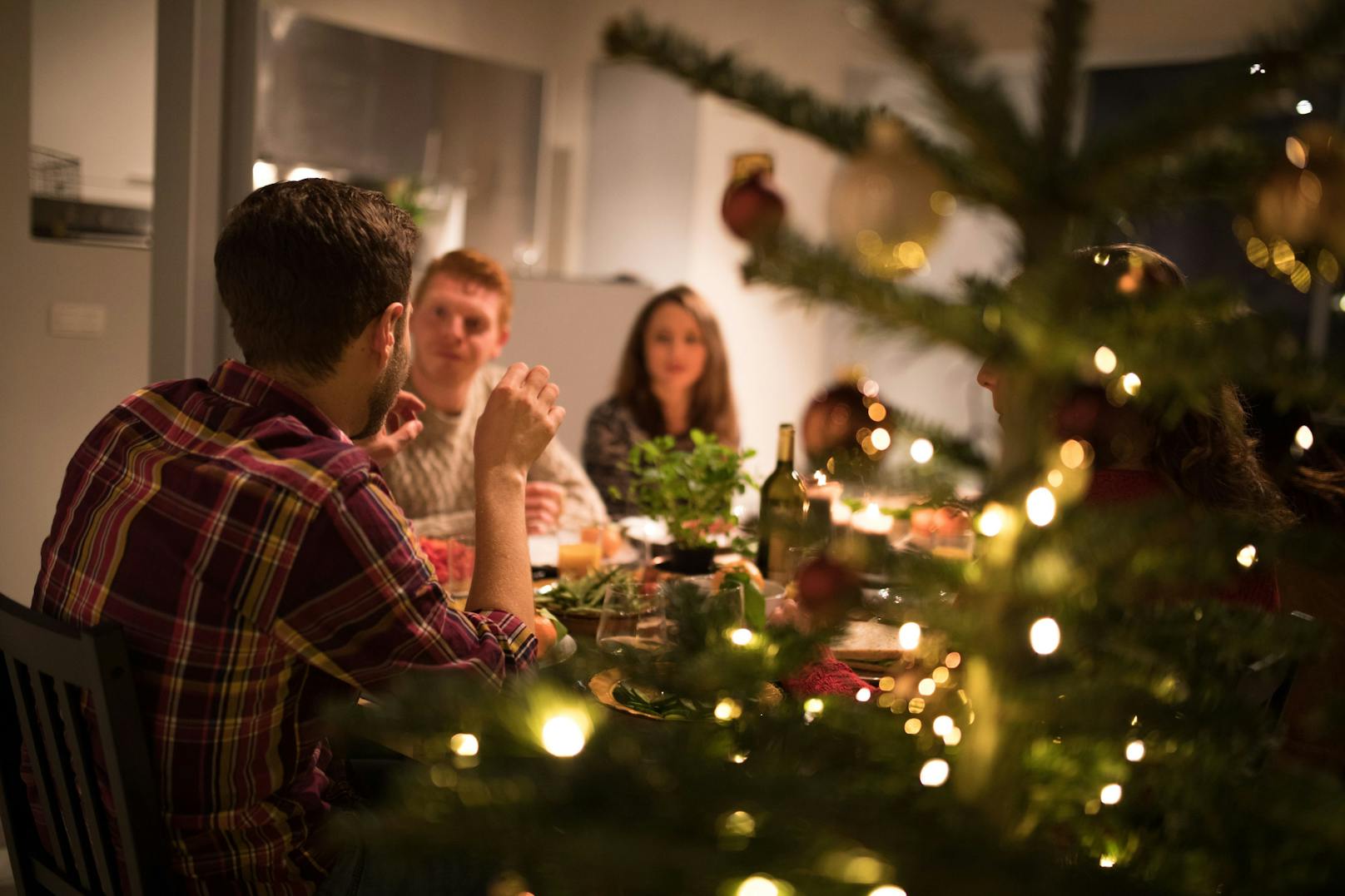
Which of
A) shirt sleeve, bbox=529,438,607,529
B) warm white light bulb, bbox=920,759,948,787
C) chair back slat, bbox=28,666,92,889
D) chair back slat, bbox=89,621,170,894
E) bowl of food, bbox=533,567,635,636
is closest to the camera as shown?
warm white light bulb, bbox=920,759,948,787

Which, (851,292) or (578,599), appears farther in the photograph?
(578,599)

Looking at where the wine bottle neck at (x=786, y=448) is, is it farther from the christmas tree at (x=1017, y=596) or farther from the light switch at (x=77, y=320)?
the light switch at (x=77, y=320)

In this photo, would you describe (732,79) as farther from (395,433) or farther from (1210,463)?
(395,433)

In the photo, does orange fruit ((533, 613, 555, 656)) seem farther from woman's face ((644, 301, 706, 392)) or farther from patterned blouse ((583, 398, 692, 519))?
woman's face ((644, 301, 706, 392))

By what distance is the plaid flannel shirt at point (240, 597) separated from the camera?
3.51ft

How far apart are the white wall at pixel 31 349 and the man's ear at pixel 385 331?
2553 mm

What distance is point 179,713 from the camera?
1098 mm

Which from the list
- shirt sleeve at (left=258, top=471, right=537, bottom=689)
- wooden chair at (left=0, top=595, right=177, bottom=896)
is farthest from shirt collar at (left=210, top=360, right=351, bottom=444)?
wooden chair at (left=0, top=595, right=177, bottom=896)

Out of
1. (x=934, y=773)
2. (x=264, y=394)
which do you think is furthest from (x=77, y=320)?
(x=934, y=773)

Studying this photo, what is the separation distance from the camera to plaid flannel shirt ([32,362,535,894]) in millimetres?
1070

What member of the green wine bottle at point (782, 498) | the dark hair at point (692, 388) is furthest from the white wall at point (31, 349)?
the green wine bottle at point (782, 498)

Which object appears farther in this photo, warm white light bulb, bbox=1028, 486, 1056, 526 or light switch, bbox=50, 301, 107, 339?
light switch, bbox=50, 301, 107, 339

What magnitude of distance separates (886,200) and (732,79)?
9 cm

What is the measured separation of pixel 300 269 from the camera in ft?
4.11
